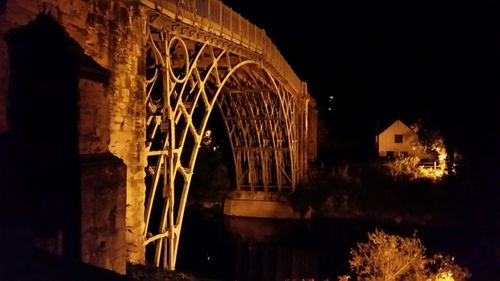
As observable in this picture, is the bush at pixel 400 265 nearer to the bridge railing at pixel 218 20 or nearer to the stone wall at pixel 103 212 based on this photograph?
the bridge railing at pixel 218 20

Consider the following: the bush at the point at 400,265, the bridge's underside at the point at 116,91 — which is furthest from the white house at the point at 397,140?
the bush at the point at 400,265

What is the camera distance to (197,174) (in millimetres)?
36188

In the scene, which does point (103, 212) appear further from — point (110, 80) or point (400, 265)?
point (400, 265)

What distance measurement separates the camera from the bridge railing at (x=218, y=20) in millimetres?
11884

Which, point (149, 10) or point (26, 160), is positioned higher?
point (149, 10)

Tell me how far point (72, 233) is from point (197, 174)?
98.3 feet

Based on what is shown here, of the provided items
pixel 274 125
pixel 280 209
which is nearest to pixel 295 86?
pixel 274 125

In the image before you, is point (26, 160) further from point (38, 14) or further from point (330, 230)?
point (330, 230)

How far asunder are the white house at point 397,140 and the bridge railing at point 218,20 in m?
28.4

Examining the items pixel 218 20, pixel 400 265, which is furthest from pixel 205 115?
pixel 400 265

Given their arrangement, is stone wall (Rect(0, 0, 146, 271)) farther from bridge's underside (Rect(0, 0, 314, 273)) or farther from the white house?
the white house

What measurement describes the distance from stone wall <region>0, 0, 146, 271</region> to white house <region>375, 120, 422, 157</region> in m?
40.5

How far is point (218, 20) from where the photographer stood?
15.3 meters

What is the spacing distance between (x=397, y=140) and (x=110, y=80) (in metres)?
43.1
